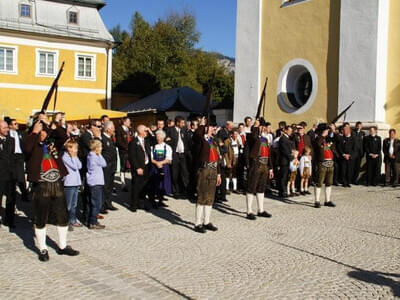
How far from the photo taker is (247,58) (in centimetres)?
1941

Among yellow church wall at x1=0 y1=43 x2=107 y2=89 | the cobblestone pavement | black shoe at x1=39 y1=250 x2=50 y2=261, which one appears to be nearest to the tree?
yellow church wall at x1=0 y1=43 x2=107 y2=89

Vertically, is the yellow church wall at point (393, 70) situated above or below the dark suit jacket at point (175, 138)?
above

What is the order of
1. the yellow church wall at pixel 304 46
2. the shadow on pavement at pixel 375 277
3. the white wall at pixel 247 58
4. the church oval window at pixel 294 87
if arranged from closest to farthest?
the shadow on pavement at pixel 375 277 → the yellow church wall at pixel 304 46 → the church oval window at pixel 294 87 → the white wall at pixel 247 58

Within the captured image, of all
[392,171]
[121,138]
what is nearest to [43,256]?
[121,138]

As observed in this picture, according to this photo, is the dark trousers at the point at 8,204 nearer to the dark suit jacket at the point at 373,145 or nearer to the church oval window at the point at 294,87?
the dark suit jacket at the point at 373,145

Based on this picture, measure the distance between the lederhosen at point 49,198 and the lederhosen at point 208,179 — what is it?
7.86 ft

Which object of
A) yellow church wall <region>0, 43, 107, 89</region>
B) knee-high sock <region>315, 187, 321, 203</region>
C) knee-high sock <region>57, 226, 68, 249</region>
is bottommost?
knee-high sock <region>57, 226, 68, 249</region>

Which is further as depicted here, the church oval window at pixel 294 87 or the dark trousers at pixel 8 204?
the church oval window at pixel 294 87

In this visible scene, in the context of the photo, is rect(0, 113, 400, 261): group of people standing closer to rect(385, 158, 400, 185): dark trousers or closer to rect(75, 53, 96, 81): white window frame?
rect(385, 158, 400, 185): dark trousers

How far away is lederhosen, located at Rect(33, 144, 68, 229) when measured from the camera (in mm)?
6098

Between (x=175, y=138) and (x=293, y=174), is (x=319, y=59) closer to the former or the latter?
(x=293, y=174)

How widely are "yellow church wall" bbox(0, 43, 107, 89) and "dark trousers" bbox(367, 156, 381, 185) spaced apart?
19.5 m

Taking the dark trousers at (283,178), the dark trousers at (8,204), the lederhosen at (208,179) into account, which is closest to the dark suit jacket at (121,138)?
the dark trousers at (8,204)

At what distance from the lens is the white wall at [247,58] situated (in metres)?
19.0
